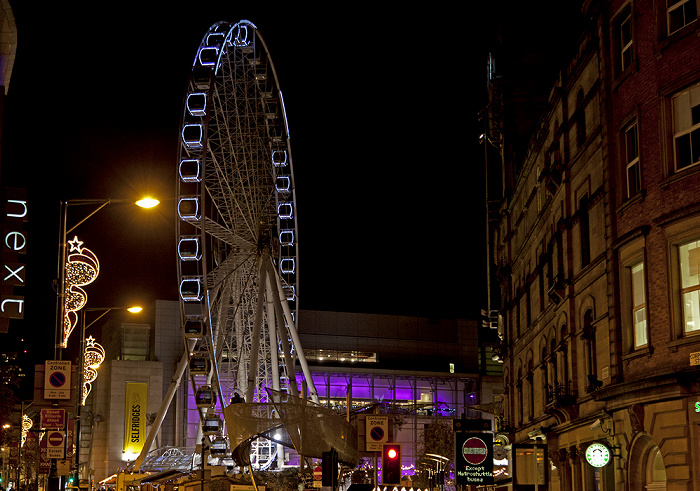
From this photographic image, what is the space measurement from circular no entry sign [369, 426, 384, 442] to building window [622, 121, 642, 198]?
10300 millimetres

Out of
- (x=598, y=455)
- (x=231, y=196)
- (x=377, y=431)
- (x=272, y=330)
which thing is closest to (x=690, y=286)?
(x=598, y=455)

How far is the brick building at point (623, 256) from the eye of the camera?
80.9 feet

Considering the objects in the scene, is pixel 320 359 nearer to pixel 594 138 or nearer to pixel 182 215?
pixel 182 215

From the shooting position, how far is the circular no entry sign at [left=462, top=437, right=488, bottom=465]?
2562 centimetres

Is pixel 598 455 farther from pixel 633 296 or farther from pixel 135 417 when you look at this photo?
pixel 135 417

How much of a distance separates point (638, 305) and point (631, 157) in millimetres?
4438

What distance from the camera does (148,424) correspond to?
11319 cm

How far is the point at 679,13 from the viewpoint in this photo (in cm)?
2586

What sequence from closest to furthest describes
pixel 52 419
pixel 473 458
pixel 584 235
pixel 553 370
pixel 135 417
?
pixel 473 458 < pixel 52 419 < pixel 584 235 < pixel 553 370 < pixel 135 417

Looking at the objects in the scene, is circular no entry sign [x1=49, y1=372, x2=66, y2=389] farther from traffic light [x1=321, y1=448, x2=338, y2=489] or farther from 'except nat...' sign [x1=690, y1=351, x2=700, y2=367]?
'except nat...' sign [x1=690, y1=351, x2=700, y2=367]

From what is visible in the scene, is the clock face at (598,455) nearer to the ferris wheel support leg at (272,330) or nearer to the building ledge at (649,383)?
the building ledge at (649,383)

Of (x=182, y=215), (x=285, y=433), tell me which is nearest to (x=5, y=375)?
(x=182, y=215)

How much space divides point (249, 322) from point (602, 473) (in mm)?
35699

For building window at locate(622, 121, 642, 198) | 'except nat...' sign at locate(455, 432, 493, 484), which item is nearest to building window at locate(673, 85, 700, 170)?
building window at locate(622, 121, 642, 198)
